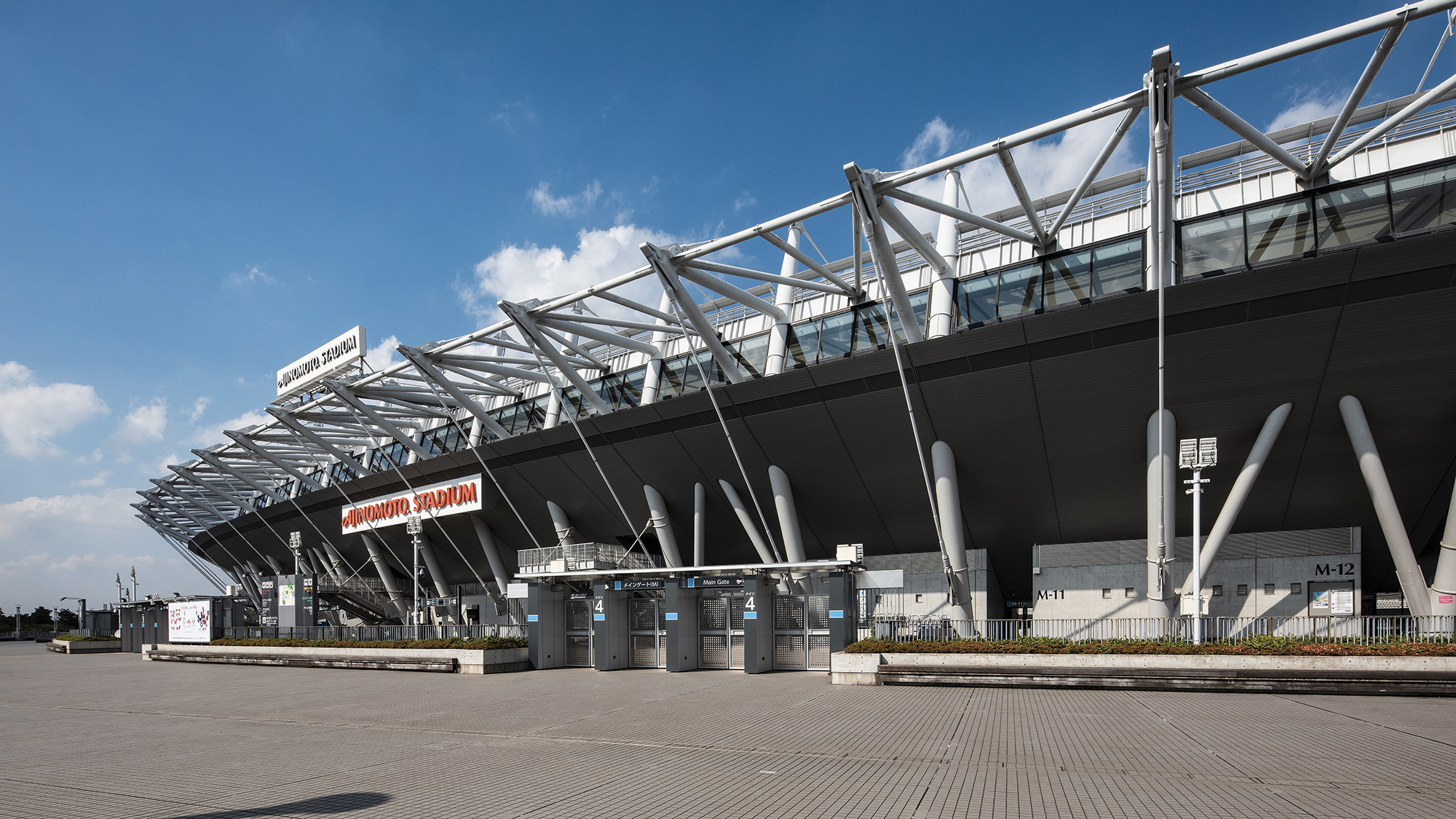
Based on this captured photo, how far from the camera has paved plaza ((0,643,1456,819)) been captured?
29.4ft

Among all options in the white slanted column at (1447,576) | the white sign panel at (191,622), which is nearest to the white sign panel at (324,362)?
the white sign panel at (191,622)

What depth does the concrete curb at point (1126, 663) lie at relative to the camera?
55.9 ft

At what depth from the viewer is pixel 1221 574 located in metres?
28.2

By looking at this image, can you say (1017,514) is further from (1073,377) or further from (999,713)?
(999,713)

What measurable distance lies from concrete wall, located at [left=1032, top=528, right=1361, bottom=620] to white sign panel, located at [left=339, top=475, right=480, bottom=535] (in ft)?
92.3

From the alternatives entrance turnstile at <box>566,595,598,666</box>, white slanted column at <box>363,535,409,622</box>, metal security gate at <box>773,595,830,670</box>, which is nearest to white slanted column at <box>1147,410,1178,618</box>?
metal security gate at <box>773,595,830,670</box>

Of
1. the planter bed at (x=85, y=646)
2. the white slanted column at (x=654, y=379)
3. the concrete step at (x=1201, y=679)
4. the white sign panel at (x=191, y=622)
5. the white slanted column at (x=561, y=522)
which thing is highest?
the white slanted column at (x=654, y=379)

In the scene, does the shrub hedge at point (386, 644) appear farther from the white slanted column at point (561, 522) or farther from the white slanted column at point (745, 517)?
the white slanted column at point (561, 522)

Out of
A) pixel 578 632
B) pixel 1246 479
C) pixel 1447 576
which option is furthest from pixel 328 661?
pixel 1447 576

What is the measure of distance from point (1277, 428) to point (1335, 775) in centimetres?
1670

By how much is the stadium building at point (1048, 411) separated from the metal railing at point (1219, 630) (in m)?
0.32

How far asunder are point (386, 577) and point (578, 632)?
34.7 meters

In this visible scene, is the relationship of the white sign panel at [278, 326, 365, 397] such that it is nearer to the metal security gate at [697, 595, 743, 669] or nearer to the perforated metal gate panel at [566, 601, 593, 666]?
the perforated metal gate panel at [566, 601, 593, 666]

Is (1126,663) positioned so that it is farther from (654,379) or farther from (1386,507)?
(654,379)
